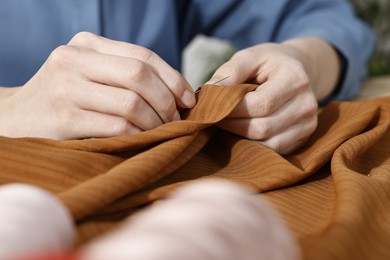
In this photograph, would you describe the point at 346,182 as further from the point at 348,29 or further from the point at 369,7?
the point at 369,7

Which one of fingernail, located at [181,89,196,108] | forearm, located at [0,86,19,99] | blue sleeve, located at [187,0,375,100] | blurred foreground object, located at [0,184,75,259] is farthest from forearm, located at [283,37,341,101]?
blurred foreground object, located at [0,184,75,259]

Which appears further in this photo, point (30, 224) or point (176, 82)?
point (176, 82)

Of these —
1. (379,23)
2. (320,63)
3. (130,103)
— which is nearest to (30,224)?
(130,103)

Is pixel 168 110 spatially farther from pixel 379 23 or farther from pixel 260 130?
pixel 379 23

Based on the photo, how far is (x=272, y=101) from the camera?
0.60 meters

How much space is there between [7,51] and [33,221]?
655 millimetres

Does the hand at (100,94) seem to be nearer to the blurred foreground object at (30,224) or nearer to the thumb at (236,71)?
the thumb at (236,71)

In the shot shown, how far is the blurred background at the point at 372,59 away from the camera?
2176 mm

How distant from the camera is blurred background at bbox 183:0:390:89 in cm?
218

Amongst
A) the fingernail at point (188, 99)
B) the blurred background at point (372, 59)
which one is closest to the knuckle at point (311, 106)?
the fingernail at point (188, 99)

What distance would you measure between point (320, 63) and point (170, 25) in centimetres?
28

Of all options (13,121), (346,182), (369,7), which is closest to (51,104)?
(13,121)

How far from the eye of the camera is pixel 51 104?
56cm

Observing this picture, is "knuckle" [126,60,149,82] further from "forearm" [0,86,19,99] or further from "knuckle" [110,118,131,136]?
"forearm" [0,86,19,99]
